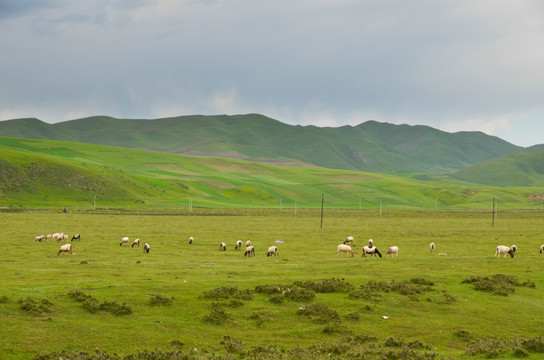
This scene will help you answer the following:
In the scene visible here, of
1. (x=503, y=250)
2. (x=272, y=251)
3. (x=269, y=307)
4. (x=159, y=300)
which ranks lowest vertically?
(x=269, y=307)

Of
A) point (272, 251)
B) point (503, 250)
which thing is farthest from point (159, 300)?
point (503, 250)

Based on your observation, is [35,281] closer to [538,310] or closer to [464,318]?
[464,318]

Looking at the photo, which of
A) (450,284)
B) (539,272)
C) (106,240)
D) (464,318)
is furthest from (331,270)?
(106,240)

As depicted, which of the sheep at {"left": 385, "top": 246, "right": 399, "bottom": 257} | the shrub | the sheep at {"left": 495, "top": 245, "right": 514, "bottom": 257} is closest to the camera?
the shrub

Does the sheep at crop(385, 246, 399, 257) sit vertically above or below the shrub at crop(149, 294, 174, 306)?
above

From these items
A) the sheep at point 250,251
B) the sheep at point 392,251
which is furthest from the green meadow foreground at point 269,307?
the sheep at point 250,251

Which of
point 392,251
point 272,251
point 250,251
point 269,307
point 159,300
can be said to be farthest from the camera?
point 250,251

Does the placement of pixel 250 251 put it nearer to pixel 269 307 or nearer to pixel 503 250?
pixel 269 307

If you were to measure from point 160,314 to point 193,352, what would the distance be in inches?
205

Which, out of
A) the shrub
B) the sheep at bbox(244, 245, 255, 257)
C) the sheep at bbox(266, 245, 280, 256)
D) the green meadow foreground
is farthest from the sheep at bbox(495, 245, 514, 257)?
the shrub

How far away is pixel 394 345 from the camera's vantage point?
938 inches

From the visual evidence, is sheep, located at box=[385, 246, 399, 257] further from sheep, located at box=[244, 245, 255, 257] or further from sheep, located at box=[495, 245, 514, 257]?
sheep, located at box=[244, 245, 255, 257]

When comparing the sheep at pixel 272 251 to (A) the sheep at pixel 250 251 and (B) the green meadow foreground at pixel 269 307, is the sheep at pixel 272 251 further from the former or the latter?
(B) the green meadow foreground at pixel 269 307

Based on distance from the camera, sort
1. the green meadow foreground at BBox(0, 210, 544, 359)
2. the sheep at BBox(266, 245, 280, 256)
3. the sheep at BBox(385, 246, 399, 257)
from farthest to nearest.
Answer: the sheep at BBox(266, 245, 280, 256) < the sheep at BBox(385, 246, 399, 257) < the green meadow foreground at BBox(0, 210, 544, 359)
